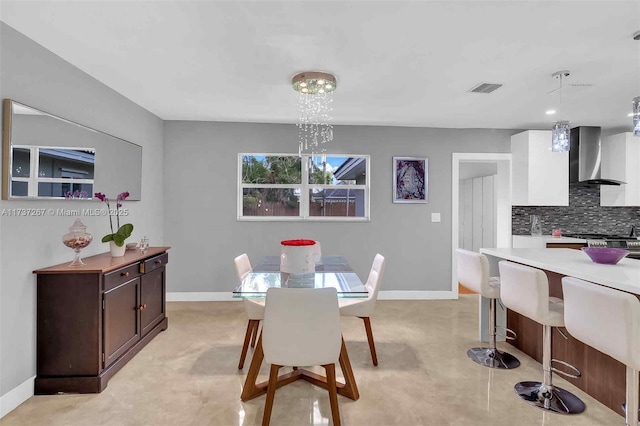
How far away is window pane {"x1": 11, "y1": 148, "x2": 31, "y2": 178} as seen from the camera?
2.26m

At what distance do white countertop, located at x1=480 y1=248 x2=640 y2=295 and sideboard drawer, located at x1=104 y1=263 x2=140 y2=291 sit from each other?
3.12 metres

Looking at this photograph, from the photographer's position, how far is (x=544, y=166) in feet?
15.7

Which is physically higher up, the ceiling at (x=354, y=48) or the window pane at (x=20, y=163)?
the ceiling at (x=354, y=48)

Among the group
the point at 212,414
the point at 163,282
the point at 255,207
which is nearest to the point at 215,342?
the point at 163,282

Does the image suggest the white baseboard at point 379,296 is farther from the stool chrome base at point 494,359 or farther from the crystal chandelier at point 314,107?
the crystal chandelier at point 314,107

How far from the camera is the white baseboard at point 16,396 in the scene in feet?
7.09

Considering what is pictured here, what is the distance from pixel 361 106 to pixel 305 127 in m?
0.99

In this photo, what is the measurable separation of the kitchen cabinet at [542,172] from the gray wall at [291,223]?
0.36 m

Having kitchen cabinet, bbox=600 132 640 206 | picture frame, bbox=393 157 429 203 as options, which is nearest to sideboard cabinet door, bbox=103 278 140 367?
picture frame, bbox=393 157 429 203

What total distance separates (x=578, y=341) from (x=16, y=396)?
151 inches

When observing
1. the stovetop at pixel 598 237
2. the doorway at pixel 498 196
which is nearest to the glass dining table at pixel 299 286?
the doorway at pixel 498 196

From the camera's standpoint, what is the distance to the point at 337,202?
498 centimetres

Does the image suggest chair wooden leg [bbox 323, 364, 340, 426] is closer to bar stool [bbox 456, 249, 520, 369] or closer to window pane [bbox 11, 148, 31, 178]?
bar stool [bbox 456, 249, 520, 369]

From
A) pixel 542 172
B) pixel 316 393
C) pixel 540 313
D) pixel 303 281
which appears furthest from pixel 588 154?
pixel 316 393
